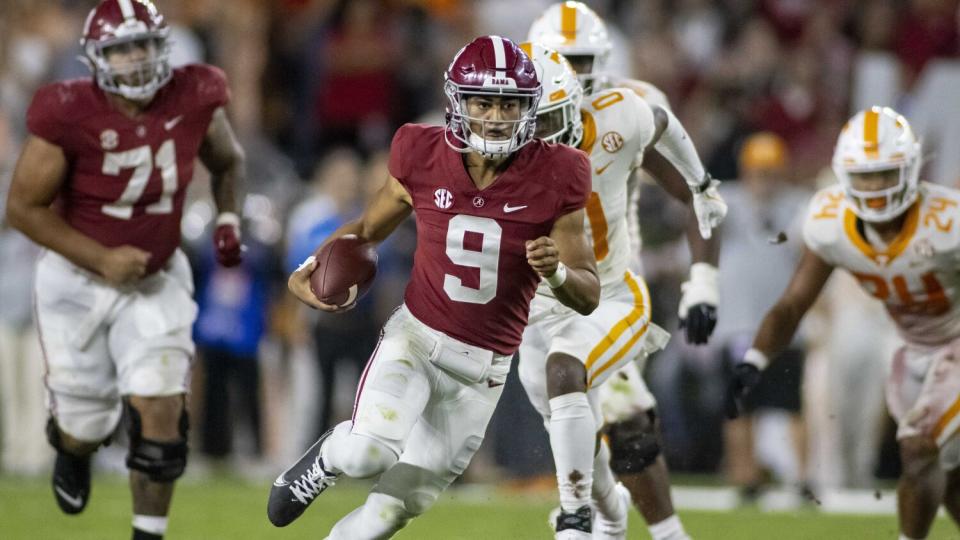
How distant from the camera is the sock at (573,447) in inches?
227

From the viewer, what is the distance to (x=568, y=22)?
6.67m

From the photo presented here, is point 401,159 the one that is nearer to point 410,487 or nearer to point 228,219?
point 410,487

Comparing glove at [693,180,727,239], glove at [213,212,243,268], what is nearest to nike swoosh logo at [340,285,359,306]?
glove at [213,212,243,268]

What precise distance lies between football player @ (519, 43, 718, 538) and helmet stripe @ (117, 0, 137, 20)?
5.39 ft

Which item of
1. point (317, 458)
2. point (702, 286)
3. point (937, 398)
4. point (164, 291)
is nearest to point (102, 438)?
point (164, 291)

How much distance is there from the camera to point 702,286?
661cm

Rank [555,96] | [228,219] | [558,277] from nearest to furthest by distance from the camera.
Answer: [558,277]
[555,96]
[228,219]

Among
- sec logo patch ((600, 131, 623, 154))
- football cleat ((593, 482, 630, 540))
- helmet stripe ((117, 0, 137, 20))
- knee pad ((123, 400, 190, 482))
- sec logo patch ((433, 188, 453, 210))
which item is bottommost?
football cleat ((593, 482, 630, 540))

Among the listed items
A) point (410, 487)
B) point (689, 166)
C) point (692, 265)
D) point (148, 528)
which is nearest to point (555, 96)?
point (689, 166)

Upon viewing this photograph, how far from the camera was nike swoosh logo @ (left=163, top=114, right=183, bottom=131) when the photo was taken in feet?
22.0

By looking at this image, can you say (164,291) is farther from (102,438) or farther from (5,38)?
(5,38)

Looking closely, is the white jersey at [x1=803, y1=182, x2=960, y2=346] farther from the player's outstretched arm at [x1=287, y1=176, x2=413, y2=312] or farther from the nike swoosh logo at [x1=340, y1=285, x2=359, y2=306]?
the nike swoosh logo at [x1=340, y1=285, x2=359, y2=306]

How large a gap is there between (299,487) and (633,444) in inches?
65.4

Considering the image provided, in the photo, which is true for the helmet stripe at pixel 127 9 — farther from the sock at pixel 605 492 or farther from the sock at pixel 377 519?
the sock at pixel 605 492
